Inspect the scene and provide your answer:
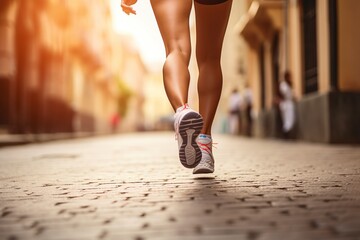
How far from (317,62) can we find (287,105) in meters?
1.30

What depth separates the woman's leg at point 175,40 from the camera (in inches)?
132

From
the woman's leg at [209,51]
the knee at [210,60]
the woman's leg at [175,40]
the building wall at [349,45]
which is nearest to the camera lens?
the woman's leg at [175,40]

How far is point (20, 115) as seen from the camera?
17375 mm

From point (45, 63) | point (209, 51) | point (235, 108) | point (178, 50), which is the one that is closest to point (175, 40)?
point (178, 50)

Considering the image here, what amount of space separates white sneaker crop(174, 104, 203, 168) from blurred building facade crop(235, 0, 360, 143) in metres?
6.55

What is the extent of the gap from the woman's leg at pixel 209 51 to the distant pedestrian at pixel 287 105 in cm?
850

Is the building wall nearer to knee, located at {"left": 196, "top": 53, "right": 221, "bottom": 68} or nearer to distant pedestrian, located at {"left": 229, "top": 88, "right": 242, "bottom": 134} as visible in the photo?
knee, located at {"left": 196, "top": 53, "right": 221, "bottom": 68}

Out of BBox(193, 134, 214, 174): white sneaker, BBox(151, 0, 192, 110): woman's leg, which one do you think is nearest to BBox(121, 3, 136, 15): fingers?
BBox(151, 0, 192, 110): woman's leg

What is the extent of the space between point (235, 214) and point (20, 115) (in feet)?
52.3

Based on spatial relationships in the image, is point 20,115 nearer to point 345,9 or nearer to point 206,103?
point 345,9

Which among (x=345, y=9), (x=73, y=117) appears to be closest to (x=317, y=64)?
(x=345, y=9)

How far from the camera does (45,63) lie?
2188cm

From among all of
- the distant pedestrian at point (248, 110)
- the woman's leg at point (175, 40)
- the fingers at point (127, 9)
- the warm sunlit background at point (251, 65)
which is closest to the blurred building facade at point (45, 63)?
the warm sunlit background at point (251, 65)

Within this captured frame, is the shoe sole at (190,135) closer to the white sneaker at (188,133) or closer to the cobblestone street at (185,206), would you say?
the white sneaker at (188,133)
